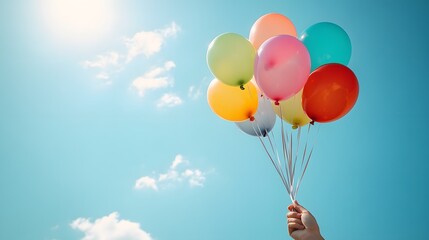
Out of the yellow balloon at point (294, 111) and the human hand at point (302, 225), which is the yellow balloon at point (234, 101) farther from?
the human hand at point (302, 225)

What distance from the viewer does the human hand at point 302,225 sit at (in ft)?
9.71

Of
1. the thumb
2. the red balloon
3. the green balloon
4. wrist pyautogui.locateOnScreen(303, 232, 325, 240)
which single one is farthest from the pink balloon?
wrist pyautogui.locateOnScreen(303, 232, 325, 240)

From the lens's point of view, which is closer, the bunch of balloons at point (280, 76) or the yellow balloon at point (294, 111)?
the bunch of balloons at point (280, 76)

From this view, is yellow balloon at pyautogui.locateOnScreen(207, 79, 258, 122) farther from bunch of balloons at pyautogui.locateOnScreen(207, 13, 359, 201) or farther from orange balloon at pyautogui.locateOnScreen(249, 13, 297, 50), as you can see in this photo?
orange balloon at pyautogui.locateOnScreen(249, 13, 297, 50)

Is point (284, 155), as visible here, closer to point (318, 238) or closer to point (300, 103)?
point (300, 103)

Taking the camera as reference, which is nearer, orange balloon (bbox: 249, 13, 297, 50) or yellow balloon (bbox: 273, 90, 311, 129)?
yellow balloon (bbox: 273, 90, 311, 129)

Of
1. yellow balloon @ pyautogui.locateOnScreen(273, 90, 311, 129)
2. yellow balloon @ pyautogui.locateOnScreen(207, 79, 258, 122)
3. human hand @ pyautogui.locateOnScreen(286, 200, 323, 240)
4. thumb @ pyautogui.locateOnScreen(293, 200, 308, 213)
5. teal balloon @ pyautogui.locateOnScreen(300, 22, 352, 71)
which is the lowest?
human hand @ pyautogui.locateOnScreen(286, 200, 323, 240)

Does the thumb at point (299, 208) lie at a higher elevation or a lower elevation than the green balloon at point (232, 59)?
lower

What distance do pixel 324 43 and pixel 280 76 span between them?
115 cm

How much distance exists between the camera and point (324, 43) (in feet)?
15.7

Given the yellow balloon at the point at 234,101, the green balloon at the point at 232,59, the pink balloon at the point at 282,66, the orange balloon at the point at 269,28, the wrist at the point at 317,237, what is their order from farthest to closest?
the orange balloon at the point at 269,28 < the yellow balloon at the point at 234,101 < the green balloon at the point at 232,59 < the pink balloon at the point at 282,66 < the wrist at the point at 317,237

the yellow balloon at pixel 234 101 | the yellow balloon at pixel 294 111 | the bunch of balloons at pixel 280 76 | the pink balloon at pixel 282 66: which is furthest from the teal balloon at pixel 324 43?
the yellow balloon at pixel 234 101

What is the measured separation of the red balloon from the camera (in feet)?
13.5

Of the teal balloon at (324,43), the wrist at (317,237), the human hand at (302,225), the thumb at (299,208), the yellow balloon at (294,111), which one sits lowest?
the wrist at (317,237)
